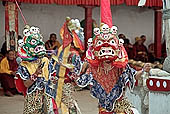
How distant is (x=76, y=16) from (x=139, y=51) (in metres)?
2.20

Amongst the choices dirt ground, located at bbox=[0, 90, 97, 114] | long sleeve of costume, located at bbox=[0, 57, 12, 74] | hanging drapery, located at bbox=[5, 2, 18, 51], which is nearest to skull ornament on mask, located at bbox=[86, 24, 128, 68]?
dirt ground, located at bbox=[0, 90, 97, 114]

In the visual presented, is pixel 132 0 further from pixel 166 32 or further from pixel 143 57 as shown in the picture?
pixel 166 32

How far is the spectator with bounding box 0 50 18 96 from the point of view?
916cm

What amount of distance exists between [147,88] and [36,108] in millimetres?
1798

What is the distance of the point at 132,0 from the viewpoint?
10.3m

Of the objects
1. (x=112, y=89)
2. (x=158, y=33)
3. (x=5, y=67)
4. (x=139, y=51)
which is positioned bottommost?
(x=5, y=67)

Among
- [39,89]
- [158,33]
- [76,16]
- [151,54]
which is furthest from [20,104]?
[151,54]

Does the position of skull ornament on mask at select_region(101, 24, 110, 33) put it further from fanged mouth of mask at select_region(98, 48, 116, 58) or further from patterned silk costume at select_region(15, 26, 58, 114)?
patterned silk costume at select_region(15, 26, 58, 114)

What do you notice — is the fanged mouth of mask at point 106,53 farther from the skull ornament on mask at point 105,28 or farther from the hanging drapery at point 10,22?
the hanging drapery at point 10,22

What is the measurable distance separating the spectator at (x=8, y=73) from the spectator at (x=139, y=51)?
12.2 feet

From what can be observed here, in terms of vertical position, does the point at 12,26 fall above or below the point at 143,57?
above

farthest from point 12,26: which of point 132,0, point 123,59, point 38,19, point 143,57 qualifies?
point 123,59

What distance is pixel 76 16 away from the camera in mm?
11859

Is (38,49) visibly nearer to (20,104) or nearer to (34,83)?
(34,83)
